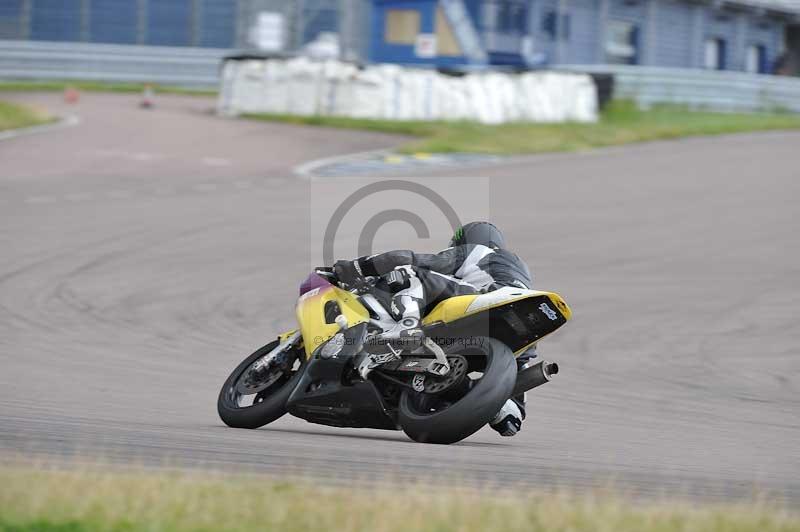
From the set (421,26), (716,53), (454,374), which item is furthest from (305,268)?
(716,53)

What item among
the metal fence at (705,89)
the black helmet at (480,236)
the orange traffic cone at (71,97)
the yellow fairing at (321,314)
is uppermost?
the metal fence at (705,89)


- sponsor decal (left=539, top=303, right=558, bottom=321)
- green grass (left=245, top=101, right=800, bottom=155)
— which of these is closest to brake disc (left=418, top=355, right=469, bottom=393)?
sponsor decal (left=539, top=303, right=558, bottom=321)

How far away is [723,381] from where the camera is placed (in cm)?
909

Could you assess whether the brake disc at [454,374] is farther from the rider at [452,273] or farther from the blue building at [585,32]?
the blue building at [585,32]

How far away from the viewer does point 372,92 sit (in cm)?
2498

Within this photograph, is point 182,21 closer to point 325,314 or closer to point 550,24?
point 550,24

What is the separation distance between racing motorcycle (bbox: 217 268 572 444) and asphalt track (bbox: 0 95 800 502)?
16 cm

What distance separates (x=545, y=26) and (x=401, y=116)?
1281 centimetres

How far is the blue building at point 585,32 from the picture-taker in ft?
109

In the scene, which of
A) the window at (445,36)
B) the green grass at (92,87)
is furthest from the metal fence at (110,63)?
the window at (445,36)

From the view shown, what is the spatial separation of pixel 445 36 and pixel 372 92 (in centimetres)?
891

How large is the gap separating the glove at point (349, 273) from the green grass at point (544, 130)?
15.2 m

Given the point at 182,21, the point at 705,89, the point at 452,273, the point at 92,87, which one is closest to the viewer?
the point at 452,273

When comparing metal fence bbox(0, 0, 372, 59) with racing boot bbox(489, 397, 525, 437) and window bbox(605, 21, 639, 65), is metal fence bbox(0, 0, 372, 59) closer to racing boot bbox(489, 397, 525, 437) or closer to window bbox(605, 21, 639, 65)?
window bbox(605, 21, 639, 65)
